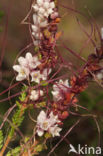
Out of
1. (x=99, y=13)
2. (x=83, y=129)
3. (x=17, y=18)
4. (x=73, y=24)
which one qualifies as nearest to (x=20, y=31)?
(x=17, y=18)

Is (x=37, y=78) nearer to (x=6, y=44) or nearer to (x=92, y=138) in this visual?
(x=92, y=138)

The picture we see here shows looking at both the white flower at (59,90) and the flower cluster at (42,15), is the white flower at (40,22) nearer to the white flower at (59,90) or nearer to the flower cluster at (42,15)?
the flower cluster at (42,15)

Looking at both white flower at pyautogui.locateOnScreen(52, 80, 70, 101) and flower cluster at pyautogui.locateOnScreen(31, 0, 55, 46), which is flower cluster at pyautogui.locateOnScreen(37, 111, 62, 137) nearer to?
white flower at pyautogui.locateOnScreen(52, 80, 70, 101)

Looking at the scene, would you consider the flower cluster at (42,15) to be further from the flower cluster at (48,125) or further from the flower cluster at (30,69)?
the flower cluster at (48,125)

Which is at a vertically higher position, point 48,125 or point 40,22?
point 40,22

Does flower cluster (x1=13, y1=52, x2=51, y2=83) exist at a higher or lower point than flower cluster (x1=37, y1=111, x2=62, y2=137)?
higher

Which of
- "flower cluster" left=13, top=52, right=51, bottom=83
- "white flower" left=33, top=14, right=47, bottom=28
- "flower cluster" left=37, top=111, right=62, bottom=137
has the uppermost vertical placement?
"white flower" left=33, top=14, right=47, bottom=28

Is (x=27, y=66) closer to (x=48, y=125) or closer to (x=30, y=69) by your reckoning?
(x=30, y=69)

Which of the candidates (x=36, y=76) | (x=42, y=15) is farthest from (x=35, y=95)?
(x=42, y=15)

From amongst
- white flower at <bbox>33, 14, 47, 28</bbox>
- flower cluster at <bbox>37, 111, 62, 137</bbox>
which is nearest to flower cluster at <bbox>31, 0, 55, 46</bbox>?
white flower at <bbox>33, 14, 47, 28</bbox>

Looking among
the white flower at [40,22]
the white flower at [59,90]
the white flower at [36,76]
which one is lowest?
the white flower at [59,90]

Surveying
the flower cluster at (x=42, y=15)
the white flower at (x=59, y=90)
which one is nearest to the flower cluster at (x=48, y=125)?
the white flower at (x=59, y=90)

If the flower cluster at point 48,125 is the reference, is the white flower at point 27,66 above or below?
above
